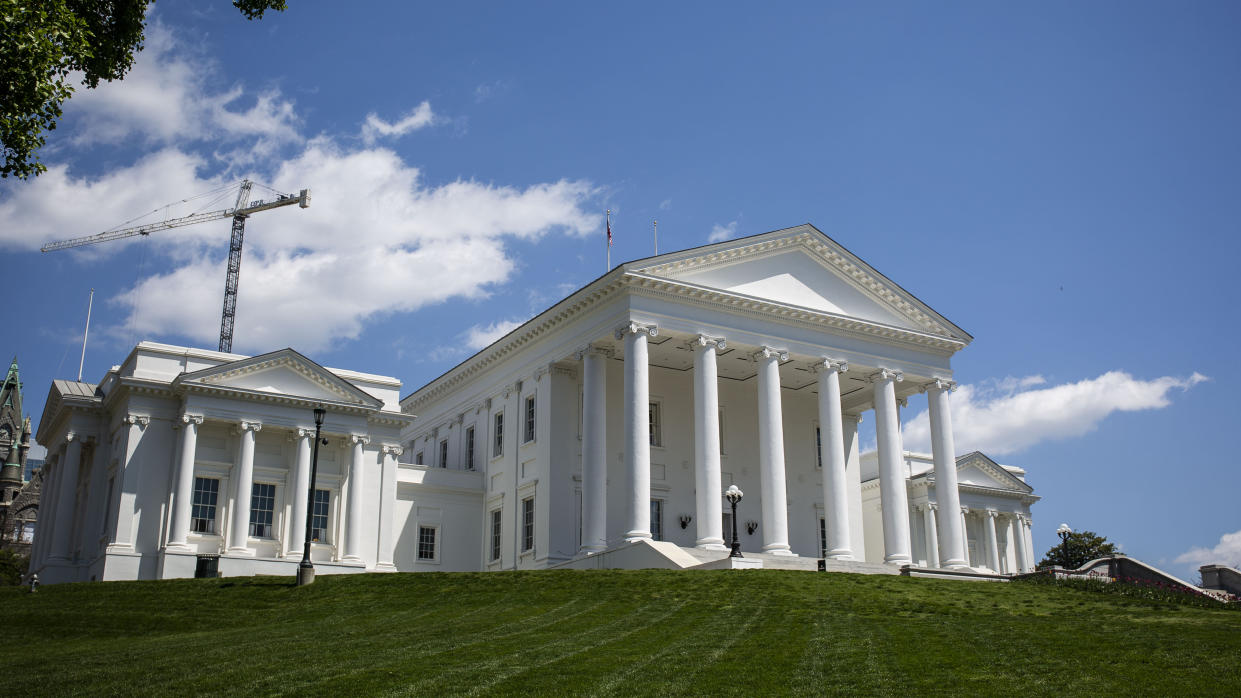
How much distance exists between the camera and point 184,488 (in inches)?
1570

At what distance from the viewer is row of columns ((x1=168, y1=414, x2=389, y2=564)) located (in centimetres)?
3981

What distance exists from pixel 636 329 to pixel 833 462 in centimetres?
905

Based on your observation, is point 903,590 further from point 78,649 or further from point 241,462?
point 241,462

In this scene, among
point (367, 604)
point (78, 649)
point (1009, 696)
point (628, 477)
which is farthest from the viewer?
point (628, 477)

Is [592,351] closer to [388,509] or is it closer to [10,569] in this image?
[388,509]

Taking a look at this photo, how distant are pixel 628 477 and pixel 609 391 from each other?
710cm

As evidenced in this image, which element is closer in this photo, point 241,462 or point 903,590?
point 903,590

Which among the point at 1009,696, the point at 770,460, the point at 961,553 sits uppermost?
the point at 770,460

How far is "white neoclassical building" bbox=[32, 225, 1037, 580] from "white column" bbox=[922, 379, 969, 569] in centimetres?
9

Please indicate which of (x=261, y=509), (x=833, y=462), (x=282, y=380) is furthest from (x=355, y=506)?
(x=833, y=462)

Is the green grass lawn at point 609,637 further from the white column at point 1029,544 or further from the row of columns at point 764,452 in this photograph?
the white column at point 1029,544

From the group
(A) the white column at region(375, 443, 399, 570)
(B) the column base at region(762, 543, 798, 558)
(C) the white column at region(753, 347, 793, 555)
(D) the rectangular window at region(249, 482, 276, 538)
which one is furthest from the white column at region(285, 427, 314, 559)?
(B) the column base at region(762, 543, 798, 558)

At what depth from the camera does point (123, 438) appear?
41031 millimetres

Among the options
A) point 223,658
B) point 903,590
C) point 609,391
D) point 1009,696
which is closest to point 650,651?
point 1009,696
